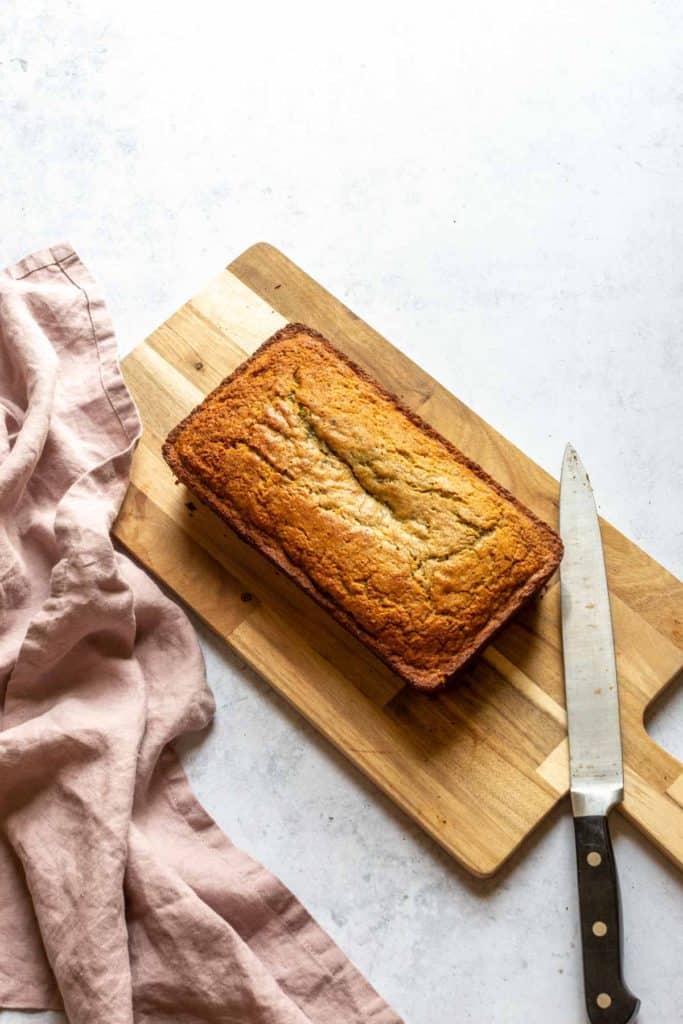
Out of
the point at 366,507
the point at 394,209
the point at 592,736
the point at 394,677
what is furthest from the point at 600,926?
the point at 394,209

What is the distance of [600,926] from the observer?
114 inches

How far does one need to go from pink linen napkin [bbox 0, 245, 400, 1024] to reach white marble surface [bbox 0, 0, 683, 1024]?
11 centimetres

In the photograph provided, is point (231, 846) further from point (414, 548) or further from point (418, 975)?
point (414, 548)

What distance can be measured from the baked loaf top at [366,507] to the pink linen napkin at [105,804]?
0.27m

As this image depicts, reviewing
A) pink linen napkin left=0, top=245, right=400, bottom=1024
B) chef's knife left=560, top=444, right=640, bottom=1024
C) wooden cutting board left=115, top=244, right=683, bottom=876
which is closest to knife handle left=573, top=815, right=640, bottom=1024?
chef's knife left=560, top=444, right=640, bottom=1024

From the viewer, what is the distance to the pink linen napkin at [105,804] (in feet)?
9.49

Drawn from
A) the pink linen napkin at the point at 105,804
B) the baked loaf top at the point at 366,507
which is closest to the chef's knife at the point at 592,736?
the baked loaf top at the point at 366,507

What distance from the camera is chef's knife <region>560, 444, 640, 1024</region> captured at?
9.46 feet

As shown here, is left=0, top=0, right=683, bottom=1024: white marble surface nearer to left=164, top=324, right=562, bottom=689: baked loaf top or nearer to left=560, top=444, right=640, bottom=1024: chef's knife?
left=560, top=444, right=640, bottom=1024: chef's knife

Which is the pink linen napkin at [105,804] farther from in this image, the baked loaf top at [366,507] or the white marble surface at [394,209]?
the baked loaf top at [366,507]

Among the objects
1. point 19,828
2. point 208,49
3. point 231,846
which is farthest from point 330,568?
point 208,49

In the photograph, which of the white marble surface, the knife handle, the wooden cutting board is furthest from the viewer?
A: the white marble surface

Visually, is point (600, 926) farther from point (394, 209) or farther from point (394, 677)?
point (394, 209)

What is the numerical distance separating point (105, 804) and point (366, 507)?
2.71 feet
